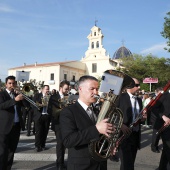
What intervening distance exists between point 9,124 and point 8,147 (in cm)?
48

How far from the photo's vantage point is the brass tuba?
2531 mm

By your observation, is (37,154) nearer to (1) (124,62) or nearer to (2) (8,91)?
(2) (8,91)

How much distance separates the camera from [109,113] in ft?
8.34

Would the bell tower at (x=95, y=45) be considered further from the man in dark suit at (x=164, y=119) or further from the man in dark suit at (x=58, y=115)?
the man in dark suit at (x=164, y=119)

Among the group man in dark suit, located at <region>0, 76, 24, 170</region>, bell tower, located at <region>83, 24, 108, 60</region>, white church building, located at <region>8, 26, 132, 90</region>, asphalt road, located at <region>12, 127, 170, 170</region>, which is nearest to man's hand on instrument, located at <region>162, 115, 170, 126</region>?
asphalt road, located at <region>12, 127, 170, 170</region>

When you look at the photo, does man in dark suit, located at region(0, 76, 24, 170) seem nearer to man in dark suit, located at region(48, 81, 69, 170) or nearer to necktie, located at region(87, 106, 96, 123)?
man in dark suit, located at region(48, 81, 69, 170)

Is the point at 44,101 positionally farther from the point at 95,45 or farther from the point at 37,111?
the point at 95,45

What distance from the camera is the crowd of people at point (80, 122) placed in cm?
264

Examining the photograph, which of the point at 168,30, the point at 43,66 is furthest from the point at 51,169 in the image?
the point at 43,66

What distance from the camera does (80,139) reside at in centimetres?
250

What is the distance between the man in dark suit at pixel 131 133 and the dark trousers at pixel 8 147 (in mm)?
2217

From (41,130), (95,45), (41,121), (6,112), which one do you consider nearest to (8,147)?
(6,112)

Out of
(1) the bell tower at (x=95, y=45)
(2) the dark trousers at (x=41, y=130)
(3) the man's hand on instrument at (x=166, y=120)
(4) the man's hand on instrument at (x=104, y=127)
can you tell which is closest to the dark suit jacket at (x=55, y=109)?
(2) the dark trousers at (x=41, y=130)

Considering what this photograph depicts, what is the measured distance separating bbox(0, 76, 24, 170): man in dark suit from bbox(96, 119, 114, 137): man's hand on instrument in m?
2.90
